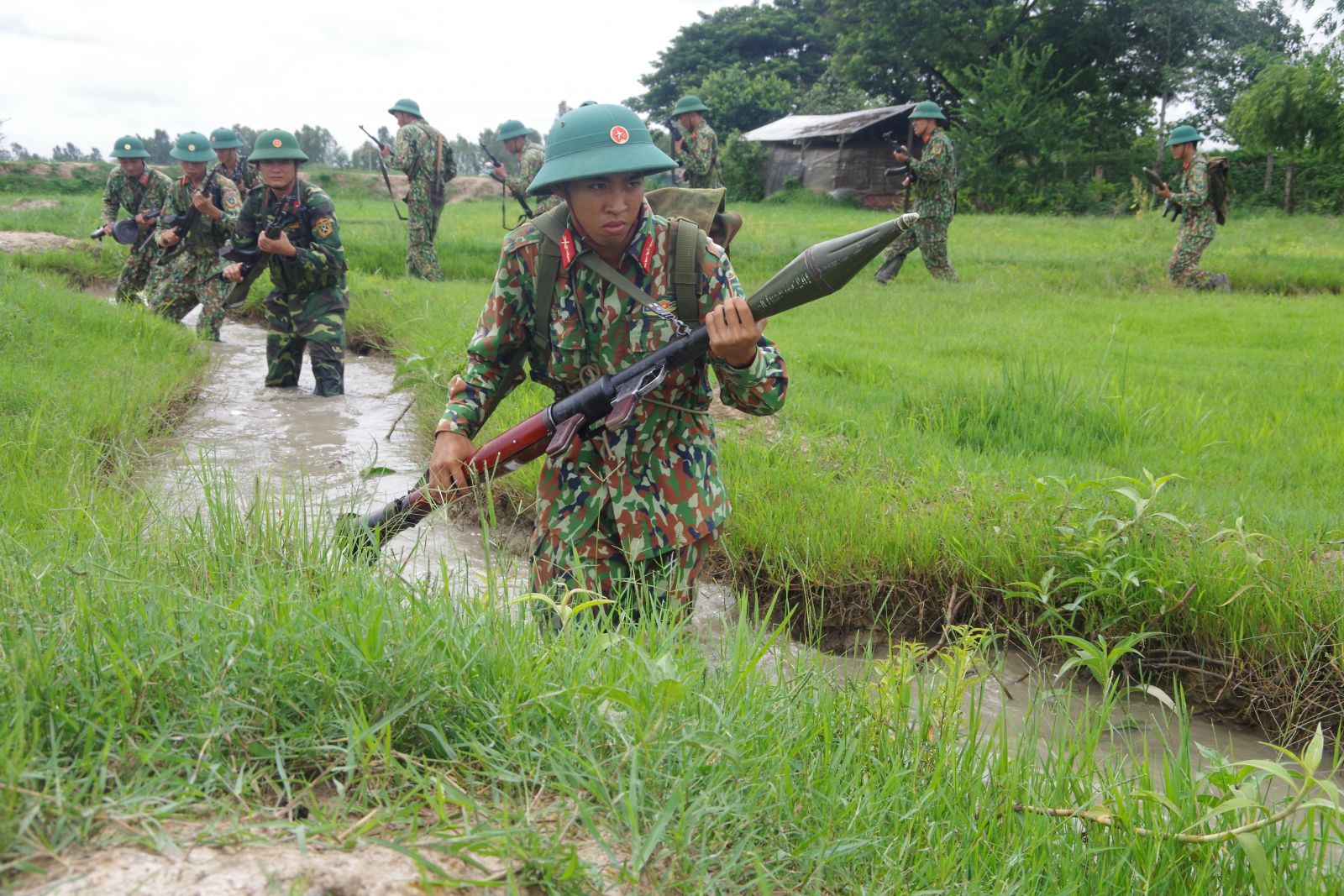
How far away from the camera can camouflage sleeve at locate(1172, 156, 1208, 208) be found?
1176 centimetres

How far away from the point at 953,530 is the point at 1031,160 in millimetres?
30001

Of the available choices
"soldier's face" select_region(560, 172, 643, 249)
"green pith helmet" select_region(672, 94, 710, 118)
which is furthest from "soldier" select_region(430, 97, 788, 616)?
"green pith helmet" select_region(672, 94, 710, 118)

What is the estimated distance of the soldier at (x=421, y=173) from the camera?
42.0ft

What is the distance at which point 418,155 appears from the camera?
12930 millimetres

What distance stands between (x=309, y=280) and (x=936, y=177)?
7.77 meters

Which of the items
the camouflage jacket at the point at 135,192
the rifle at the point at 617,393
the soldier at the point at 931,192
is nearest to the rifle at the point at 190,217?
the camouflage jacket at the point at 135,192

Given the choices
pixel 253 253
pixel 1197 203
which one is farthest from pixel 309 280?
pixel 1197 203

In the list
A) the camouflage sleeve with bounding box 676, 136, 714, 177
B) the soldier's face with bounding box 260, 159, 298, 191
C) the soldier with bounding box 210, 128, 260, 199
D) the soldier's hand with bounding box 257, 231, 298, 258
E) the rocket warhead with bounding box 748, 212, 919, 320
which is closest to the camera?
the rocket warhead with bounding box 748, 212, 919, 320

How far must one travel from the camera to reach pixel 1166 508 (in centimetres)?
409

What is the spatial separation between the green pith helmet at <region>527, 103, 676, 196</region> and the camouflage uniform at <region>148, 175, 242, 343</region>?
761 cm

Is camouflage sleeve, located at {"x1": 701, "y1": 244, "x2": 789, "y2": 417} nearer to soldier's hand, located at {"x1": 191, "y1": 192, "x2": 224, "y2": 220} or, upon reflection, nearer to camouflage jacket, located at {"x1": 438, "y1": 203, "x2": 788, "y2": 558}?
camouflage jacket, located at {"x1": 438, "y1": 203, "x2": 788, "y2": 558}

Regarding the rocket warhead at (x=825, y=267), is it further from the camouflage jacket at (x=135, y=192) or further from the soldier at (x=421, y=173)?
the soldier at (x=421, y=173)

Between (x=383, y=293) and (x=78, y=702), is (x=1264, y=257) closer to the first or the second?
(x=383, y=293)

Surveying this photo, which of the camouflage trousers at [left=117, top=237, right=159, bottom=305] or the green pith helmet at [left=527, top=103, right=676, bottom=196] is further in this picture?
the camouflage trousers at [left=117, top=237, right=159, bottom=305]
